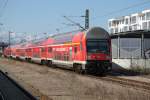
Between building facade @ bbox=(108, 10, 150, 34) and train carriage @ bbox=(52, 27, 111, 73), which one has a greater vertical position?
building facade @ bbox=(108, 10, 150, 34)

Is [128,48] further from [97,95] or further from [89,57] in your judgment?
[97,95]

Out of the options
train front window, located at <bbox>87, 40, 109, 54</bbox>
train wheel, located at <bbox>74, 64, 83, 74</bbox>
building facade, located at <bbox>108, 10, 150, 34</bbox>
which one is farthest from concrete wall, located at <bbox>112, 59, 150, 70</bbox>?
building facade, located at <bbox>108, 10, 150, 34</bbox>

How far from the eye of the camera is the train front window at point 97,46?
28.1 m

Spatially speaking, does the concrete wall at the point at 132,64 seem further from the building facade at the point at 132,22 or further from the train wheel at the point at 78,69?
the building facade at the point at 132,22

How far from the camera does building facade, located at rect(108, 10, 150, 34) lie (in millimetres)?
147425

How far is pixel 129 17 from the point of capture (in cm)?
16612

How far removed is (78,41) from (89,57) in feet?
6.74

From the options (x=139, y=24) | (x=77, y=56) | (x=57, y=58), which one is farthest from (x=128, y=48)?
(x=139, y=24)

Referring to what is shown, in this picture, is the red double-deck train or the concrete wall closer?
the red double-deck train

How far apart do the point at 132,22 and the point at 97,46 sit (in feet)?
450

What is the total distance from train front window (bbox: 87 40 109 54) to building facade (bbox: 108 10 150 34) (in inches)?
4159

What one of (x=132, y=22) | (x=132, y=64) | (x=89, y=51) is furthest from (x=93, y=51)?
(x=132, y=22)

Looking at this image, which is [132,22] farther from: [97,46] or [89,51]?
[89,51]

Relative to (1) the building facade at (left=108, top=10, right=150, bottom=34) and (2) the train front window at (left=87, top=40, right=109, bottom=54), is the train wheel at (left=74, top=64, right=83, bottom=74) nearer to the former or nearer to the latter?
(2) the train front window at (left=87, top=40, right=109, bottom=54)
